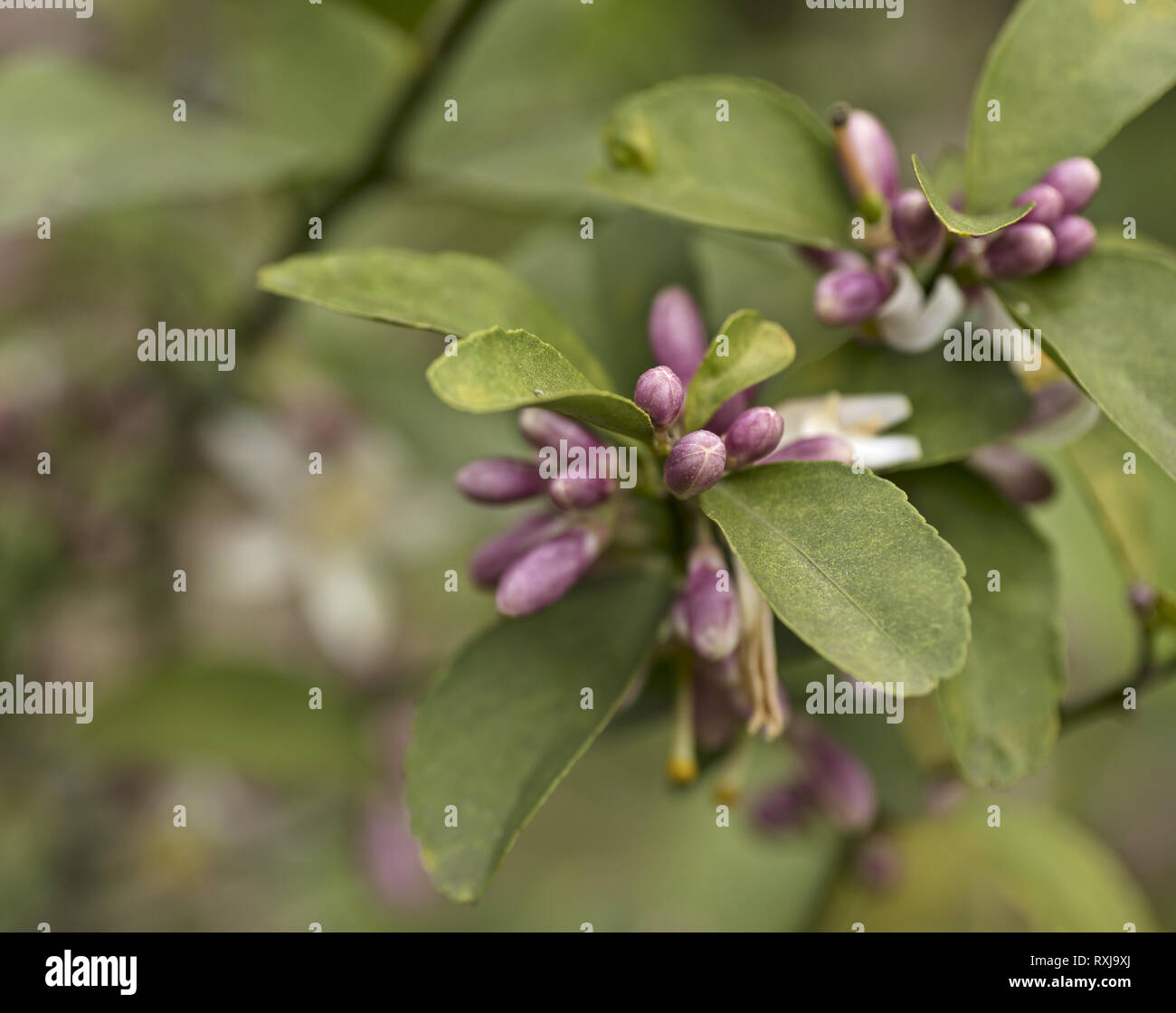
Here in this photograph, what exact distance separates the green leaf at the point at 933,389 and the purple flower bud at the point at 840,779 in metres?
0.39

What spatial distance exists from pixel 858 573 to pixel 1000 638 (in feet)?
0.78

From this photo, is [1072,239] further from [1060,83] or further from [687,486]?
[687,486]

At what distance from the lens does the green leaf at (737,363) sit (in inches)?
30.2

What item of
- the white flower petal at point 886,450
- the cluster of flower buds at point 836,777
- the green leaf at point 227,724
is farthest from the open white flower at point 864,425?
the green leaf at point 227,724

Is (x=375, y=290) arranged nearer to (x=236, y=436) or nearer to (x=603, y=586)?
(x=603, y=586)

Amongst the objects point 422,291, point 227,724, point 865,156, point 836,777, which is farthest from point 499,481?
point 227,724

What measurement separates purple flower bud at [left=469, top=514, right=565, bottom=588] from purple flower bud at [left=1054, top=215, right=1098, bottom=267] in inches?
17.4

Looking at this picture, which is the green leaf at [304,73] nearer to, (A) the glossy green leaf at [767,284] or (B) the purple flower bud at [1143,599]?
(A) the glossy green leaf at [767,284]

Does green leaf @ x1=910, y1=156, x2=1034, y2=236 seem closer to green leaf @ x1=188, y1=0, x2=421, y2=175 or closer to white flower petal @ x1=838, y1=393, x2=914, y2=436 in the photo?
white flower petal @ x1=838, y1=393, x2=914, y2=436

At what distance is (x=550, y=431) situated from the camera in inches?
33.9

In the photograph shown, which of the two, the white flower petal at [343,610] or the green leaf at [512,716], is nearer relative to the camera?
the green leaf at [512,716]

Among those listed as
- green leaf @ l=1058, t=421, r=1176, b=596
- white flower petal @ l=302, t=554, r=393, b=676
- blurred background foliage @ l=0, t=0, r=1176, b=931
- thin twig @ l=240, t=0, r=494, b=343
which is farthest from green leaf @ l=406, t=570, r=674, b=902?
white flower petal @ l=302, t=554, r=393, b=676
